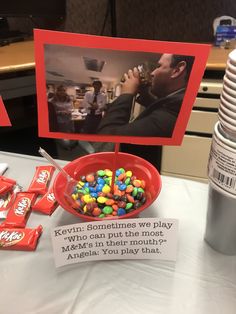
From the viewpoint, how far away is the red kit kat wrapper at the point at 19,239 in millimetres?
518

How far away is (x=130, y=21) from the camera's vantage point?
6.05 feet

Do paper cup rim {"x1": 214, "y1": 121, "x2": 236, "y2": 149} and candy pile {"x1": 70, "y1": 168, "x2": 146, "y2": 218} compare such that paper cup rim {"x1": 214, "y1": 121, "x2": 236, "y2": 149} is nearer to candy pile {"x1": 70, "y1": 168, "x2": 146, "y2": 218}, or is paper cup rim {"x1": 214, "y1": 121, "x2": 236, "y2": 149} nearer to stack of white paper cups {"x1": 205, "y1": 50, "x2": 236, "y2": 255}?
stack of white paper cups {"x1": 205, "y1": 50, "x2": 236, "y2": 255}

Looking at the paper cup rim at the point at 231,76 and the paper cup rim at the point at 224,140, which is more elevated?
the paper cup rim at the point at 231,76

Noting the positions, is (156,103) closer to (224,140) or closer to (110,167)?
(224,140)

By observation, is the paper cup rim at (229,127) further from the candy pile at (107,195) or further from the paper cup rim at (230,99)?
the candy pile at (107,195)

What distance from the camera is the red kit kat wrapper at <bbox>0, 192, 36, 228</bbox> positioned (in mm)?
558

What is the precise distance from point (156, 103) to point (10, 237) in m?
0.32

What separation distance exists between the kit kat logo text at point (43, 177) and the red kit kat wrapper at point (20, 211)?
4cm

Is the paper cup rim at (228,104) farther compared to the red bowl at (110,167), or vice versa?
the red bowl at (110,167)

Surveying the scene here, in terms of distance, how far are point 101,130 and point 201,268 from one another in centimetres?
26

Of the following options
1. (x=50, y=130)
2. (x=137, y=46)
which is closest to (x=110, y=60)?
(x=137, y=46)

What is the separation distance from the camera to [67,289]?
46 cm

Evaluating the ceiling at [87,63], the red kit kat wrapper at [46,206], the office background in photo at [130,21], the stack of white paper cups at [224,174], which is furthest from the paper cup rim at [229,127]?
the office background in photo at [130,21]

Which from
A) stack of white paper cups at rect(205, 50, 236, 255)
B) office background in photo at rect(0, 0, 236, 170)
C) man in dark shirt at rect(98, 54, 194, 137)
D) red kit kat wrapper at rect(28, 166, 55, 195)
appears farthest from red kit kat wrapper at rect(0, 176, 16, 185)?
office background in photo at rect(0, 0, 236, 170)
